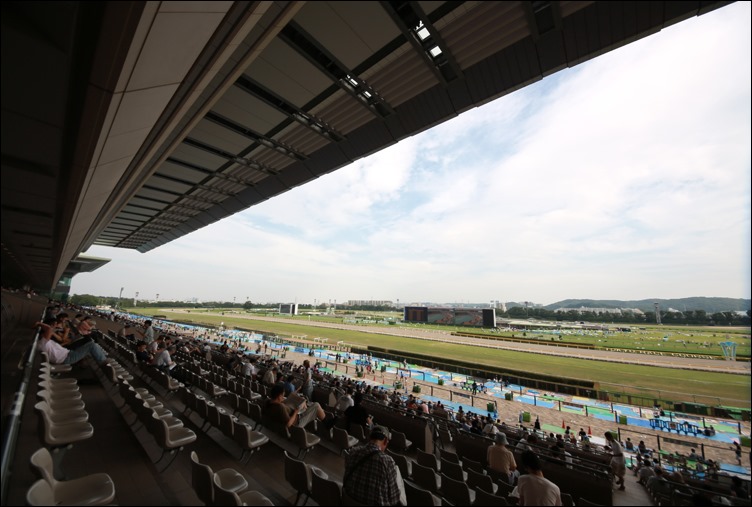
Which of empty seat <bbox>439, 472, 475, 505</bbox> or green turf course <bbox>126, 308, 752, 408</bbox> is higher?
empty seat <bbox>439, 472, 475, 505</bbox>

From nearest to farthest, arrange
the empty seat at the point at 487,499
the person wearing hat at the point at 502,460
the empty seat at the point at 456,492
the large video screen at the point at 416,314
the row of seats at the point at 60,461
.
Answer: the row of seats at the point at 60,461 → the empty seat at the point at 487,499 → the empty seat at the point at 456,492 → the person wearing hat at the point at 502,460 → the large video screen at the point at 416,314

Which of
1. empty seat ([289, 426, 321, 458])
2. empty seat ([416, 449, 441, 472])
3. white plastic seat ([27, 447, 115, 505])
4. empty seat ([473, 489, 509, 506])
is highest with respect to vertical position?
white plastic seat ([27, 447, 115, 505])

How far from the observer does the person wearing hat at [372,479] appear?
2.71m

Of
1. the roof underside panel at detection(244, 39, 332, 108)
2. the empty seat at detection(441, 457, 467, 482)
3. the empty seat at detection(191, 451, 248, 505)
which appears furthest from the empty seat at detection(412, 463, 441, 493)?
the roof underside panel at detection(244, 39, 332, 108)

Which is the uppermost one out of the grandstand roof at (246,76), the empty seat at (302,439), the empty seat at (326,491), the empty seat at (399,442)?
the grandstand roof at (246,76)

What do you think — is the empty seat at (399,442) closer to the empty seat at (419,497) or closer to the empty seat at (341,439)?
the empty seat at (341,439)

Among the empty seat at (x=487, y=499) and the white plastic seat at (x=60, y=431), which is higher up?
the white plastic seat at (x=60, y=431)

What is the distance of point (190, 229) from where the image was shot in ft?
88.3

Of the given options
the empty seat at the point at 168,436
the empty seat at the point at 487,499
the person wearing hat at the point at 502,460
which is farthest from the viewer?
the person wearing hat at the point at 502,460

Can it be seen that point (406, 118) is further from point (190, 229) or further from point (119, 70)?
point (190, 229)

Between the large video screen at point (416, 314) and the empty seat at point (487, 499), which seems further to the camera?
the large video screen at point (416, 314)

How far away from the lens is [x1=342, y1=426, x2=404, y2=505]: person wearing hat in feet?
8.89

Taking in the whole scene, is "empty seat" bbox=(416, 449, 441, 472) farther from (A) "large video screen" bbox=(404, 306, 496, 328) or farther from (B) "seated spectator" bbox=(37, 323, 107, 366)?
(A) "large video screen" bbox=(404, 306, 496, 328)

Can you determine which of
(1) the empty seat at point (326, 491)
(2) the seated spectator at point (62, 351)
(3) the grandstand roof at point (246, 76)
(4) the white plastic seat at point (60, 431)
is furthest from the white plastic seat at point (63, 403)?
(1) the empty seat at point (326, 491)
